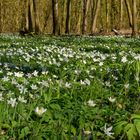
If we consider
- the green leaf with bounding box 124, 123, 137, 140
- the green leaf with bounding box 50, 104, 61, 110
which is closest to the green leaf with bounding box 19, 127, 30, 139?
the green leaf with bounding box 50, 104, 61, 110

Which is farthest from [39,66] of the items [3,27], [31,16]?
[3,27]

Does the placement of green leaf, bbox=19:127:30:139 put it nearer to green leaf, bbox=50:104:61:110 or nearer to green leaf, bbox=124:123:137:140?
green leaf, bbox=50:104:61:110

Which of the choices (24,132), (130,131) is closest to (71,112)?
(24,132)

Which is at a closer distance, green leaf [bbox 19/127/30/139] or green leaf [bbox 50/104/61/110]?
green leaf [bbox 19/127/30/139]

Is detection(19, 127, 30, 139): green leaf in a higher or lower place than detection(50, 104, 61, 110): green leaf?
lower

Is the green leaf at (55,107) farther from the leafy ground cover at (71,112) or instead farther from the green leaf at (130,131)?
the green leaf at (130,131)

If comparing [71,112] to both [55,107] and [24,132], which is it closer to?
[55,107]

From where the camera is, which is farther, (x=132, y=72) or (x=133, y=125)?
(x=132, y=72)

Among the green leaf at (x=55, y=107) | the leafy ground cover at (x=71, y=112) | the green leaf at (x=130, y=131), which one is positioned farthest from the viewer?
the green leaf at (x=55, y=107)

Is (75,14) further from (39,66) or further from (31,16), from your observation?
(39,66)


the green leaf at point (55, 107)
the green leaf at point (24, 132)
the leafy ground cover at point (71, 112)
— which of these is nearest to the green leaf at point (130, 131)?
the leafy ground cover at point (71, 112)

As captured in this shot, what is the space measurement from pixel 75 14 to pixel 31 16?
996 inches

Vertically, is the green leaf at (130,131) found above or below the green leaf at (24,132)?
above

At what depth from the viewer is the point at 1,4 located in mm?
55031
